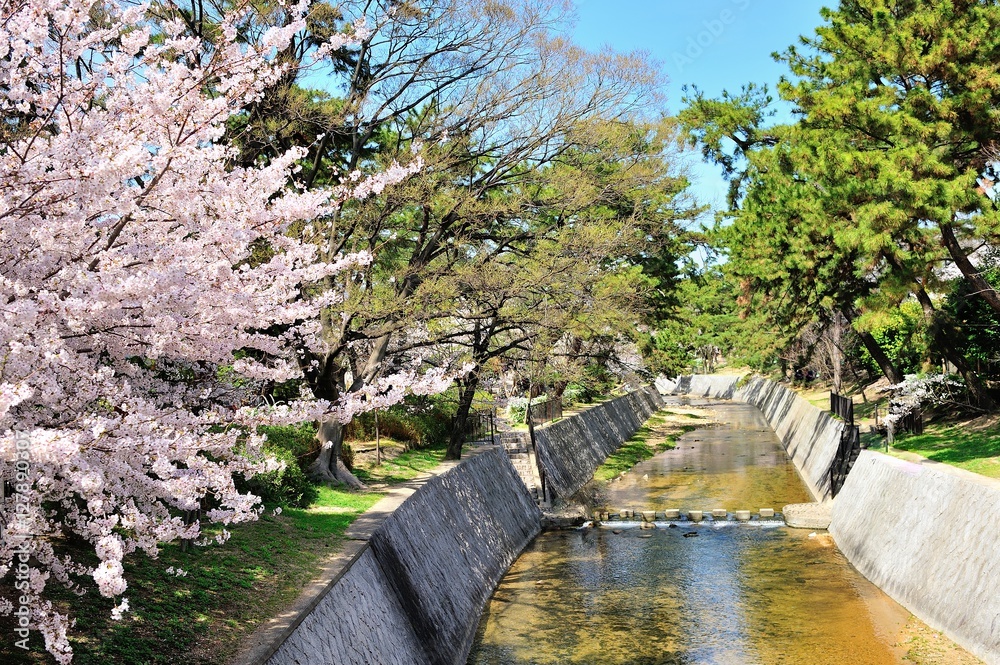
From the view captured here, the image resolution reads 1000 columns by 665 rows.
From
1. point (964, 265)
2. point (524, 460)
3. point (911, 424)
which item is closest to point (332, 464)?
point (524, 460)

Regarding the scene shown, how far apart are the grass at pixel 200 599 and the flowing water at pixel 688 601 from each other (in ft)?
13.7

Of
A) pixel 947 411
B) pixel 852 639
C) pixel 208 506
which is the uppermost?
pixel 208 506

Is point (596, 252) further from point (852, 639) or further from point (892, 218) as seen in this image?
point (852, 639)

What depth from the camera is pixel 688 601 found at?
1709 centimetres

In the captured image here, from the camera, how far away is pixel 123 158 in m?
5.71

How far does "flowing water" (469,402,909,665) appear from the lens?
46.6 ft

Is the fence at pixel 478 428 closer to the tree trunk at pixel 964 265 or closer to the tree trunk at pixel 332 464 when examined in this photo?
the tree trunk at pixel 332 464

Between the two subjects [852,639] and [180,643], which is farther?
[852,639]

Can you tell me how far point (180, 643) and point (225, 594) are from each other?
168 centimetres

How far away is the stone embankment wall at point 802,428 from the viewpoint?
28.6 meters

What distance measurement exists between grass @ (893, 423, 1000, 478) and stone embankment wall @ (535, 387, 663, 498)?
11573 mm

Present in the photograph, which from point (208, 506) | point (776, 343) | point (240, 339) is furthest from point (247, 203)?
point (776, 343)

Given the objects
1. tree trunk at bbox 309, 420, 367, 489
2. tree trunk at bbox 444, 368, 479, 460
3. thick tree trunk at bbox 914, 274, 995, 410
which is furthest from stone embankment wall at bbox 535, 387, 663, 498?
thick tree trunk at bbox 914, 274, 995, 410

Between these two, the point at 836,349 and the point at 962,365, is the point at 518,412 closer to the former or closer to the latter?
the point at 836,349
